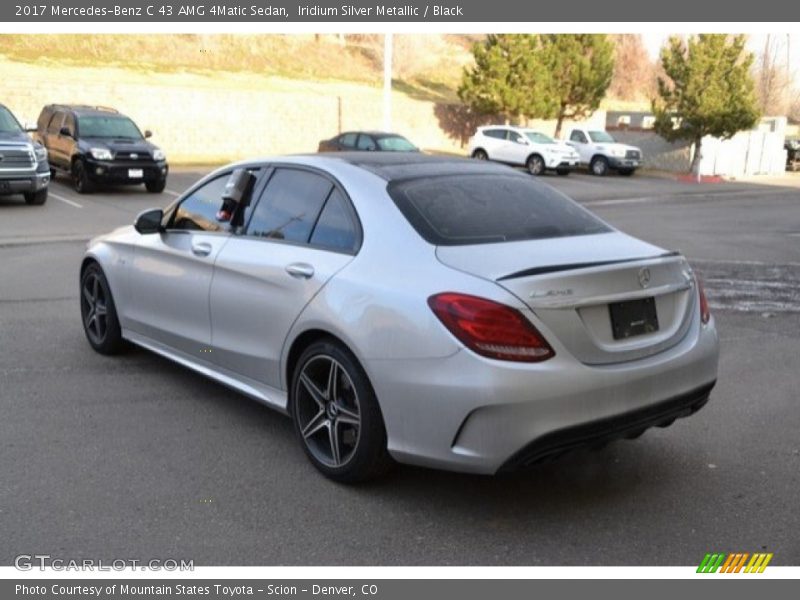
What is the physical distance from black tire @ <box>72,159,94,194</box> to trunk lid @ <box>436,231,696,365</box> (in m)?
16.7

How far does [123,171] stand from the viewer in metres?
18.8

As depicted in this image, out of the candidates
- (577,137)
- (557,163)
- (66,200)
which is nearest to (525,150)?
(557,163)

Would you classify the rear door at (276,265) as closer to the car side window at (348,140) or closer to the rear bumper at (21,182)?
the rear bumper at (21,182)

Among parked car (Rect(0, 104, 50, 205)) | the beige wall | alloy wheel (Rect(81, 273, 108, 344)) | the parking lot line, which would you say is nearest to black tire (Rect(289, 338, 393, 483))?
alloy wheel (Rect(81, 273, 108, 344))

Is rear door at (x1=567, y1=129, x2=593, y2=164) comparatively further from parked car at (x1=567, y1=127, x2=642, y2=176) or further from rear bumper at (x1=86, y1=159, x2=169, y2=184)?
rear bumper at (x1=86, y1=159, x2=169, y2=184)

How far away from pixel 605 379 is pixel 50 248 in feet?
33.8

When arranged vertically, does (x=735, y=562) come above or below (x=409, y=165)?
below

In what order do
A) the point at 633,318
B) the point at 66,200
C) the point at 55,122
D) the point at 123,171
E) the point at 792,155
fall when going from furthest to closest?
the point at 792,155 → the point at 55,122 → the point at 123,171 → the point at 66,200 → the point at 633,318

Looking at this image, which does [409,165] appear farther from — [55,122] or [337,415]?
[55,122]

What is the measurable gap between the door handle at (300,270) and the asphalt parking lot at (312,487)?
3.31 ft

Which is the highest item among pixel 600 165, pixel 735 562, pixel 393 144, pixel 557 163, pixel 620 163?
pixel 735 562

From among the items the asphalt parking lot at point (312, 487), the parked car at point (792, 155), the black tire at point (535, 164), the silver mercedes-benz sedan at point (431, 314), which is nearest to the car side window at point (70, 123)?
the asphalt parking lot at point (312, 487)

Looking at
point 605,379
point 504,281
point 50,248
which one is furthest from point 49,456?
point 50,248

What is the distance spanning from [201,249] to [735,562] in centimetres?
337
